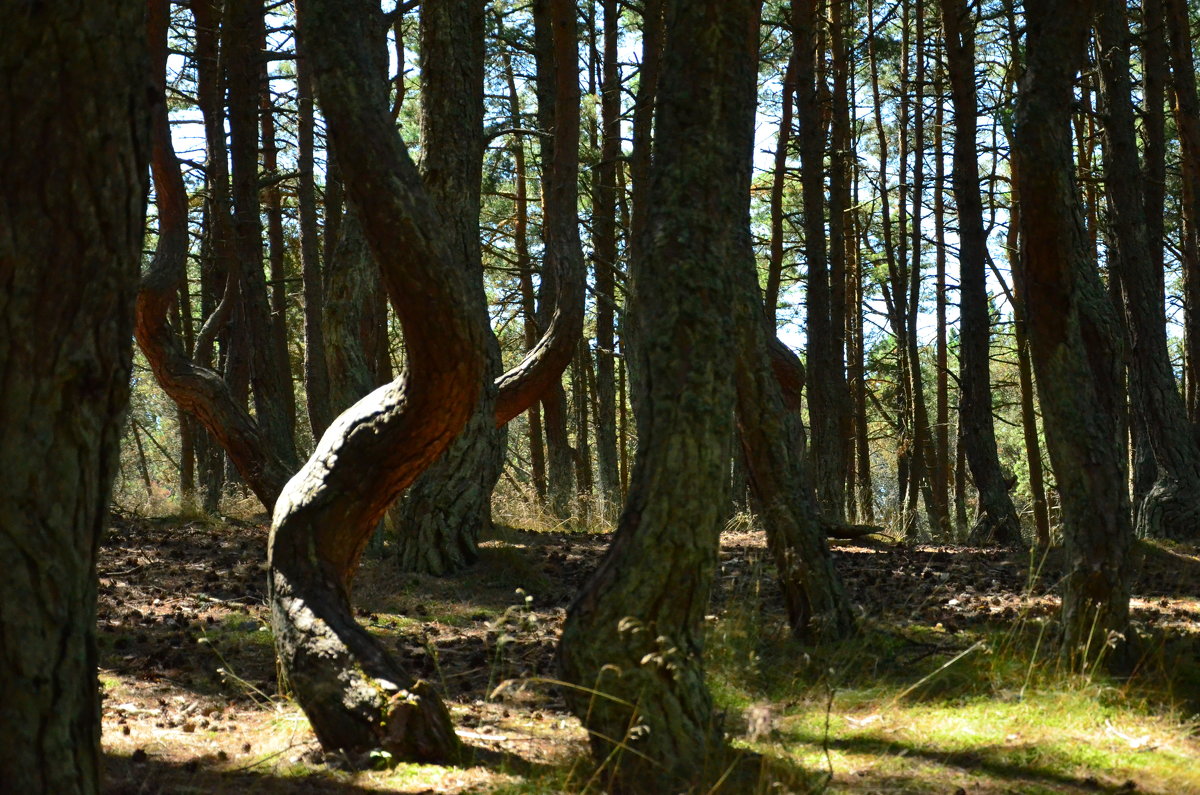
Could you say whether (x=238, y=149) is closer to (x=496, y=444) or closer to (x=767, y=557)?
(x=496, y=444)

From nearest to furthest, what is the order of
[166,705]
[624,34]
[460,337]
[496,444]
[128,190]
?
[128,190] → [460,337] → [166,705] → [496,444] → [624,34]

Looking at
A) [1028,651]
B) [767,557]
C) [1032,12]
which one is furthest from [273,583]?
[767,557]

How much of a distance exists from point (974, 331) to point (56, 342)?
11.9 m

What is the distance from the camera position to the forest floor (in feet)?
14.4

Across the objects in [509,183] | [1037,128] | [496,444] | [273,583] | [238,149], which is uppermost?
[509,183]

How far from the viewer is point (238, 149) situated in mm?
11531

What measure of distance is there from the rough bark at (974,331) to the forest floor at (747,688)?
10.5ft

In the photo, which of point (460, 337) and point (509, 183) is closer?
point (460, 337)

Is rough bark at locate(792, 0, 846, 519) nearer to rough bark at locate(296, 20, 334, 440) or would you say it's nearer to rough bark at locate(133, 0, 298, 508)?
rough bark at locate(296, 20, 334, 440)

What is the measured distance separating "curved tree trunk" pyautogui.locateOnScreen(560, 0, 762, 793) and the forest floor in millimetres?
294

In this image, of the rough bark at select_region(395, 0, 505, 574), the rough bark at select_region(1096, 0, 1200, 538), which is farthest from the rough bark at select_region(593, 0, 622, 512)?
the rough bark at select_region(1096, 0, 1200, 538)

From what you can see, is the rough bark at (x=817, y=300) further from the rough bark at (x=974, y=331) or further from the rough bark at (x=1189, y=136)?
the rough bark at (x=1189, y=136)

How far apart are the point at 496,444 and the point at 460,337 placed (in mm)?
4856

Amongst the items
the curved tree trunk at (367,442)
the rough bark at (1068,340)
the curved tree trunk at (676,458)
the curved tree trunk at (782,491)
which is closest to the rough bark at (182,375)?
the curved tree trunk at (367,442)
